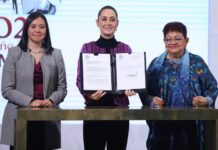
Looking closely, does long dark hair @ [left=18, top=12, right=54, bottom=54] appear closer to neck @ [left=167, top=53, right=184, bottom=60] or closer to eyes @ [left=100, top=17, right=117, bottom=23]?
eyes @ [left=100, top=17, right=117, bottom=23]

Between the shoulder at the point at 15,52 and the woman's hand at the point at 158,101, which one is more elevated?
the shoulder at the point at 15,52

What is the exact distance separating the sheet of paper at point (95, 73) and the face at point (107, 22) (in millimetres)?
220

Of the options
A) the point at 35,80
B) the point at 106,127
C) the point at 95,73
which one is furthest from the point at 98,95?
the point at 35,80

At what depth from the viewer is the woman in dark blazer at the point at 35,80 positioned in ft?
7.95

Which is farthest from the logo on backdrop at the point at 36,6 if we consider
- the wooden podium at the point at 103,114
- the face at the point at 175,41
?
the wooden podium at the point at 103,114

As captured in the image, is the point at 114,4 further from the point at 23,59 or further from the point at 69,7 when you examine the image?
the point at 23,59

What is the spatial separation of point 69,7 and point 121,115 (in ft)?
4.74

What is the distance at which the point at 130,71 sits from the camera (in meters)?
2.43

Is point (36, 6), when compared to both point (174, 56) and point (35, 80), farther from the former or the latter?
point (174, 56)

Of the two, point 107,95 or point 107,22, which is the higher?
point 107,22

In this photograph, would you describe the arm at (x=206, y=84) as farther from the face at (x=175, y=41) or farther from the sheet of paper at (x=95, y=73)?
the sheet of paper at (x=95, y=73)

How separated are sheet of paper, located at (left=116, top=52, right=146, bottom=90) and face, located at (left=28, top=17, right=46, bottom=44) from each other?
0.43 metres

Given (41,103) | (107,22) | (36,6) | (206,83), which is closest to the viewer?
(41,103)

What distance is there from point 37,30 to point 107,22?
0.39 metres
